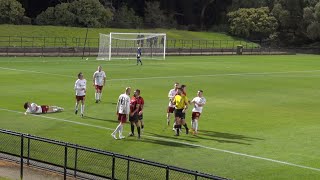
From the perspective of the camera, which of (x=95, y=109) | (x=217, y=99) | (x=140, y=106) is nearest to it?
(x=140, y=106)

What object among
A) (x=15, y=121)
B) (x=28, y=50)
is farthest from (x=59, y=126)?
(x=28, y=50)

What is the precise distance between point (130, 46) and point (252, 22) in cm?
4522

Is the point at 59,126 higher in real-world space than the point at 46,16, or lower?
lower

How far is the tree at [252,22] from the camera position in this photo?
4680 inches

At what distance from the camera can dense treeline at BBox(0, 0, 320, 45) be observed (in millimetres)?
102312

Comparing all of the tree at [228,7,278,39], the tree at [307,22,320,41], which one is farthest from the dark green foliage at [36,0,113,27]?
the tree at [307,22,320,41]

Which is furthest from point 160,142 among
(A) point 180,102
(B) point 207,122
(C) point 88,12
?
(C) point 88,12

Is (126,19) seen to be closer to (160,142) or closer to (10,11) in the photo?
(10,11)

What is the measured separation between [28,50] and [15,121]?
52548 millimetres

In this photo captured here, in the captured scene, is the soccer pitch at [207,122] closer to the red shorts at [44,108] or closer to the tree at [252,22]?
the red shorts at [44,108]


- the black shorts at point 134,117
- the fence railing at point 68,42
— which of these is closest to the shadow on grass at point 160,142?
the black shorts at point 134,117

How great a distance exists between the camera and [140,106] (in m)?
23.8

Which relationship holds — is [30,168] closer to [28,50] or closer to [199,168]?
[199,168]

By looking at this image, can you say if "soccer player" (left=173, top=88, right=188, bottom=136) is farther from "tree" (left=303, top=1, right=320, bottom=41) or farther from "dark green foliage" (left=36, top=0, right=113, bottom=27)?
"tree" (left=303, top=1, right=320, bottom=41)
